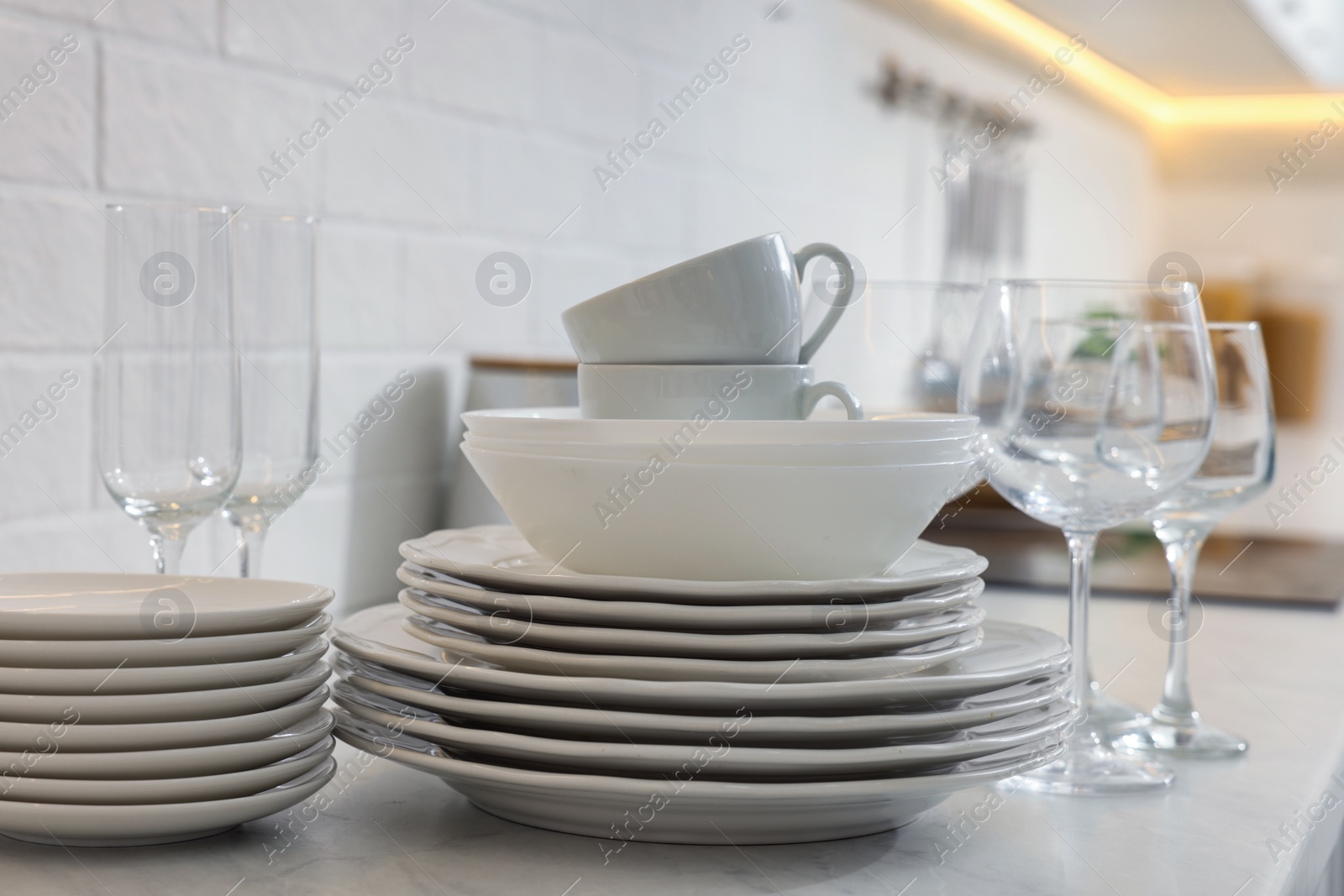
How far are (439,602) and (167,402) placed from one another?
7.6 inches

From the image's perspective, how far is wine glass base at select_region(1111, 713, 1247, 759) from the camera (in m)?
0.71

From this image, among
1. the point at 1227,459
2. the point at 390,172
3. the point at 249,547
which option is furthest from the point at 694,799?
the point at 390,172

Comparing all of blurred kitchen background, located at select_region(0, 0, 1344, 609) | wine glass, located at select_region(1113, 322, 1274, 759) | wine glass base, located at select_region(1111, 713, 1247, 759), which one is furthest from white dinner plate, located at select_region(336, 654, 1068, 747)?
blurred kitchen background, located at select_region(0, 0, 1344, 609)

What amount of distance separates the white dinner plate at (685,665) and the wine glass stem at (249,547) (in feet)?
0.66

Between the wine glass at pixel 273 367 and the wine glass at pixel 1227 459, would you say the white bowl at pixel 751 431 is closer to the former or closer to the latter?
the wine glass at pixel 273 367

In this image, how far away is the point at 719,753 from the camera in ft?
1.56

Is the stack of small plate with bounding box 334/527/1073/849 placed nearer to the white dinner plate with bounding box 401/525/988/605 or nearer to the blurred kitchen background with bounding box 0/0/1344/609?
the white dinner plate with bounding box 401/525/988/605

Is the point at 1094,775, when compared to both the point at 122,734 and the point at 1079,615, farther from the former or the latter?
the point at 122,734

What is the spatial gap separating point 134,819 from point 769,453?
277mm

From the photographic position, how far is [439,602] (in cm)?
A: 55

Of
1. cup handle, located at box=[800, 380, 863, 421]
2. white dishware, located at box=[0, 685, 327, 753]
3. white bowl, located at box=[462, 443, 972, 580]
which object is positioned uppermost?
cup handle, located at box=[800, 380, 863, 421]

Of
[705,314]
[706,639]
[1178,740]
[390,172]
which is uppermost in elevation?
[390,172]

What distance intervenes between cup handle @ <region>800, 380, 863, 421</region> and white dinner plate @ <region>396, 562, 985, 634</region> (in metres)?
0.09

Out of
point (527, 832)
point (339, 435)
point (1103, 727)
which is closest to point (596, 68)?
point (339, 435)
